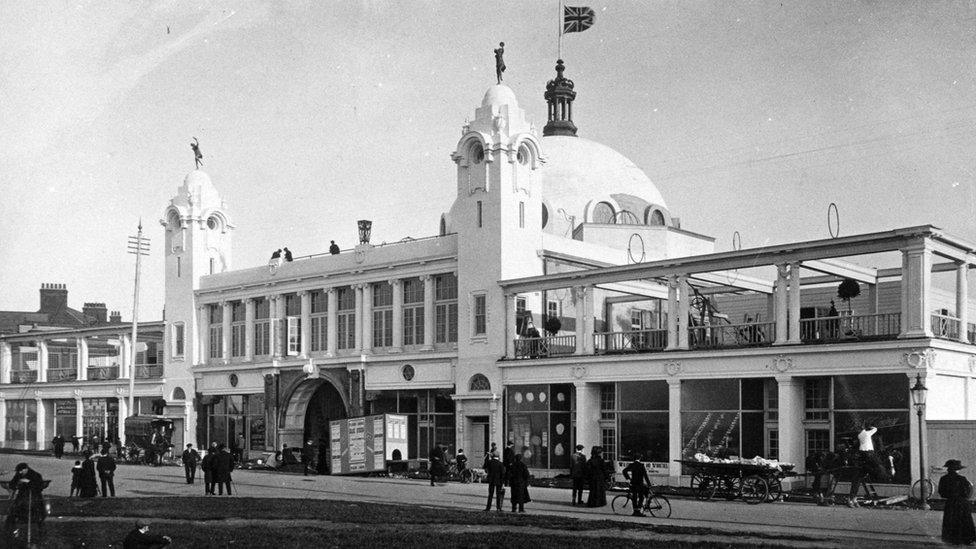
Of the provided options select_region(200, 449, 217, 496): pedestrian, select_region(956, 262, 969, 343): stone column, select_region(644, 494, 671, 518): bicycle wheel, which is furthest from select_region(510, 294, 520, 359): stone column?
select_region(644, 494, 671, 518): bicycle wheel

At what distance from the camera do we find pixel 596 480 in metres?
30.2

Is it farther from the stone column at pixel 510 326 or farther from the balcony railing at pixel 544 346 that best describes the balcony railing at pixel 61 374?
the balcony railing at pixel 544 346

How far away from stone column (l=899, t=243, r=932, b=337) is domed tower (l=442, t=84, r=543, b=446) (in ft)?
54.4

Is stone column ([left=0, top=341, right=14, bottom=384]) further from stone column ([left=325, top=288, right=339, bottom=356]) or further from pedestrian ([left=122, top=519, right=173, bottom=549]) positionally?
pedestrian ([left=122, top=519, right=173, bottom=549])

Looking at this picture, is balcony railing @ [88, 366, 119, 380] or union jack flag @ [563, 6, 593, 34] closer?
union jack flag @ [563, 6, 593, 34]

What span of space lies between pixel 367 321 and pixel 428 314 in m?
3.81

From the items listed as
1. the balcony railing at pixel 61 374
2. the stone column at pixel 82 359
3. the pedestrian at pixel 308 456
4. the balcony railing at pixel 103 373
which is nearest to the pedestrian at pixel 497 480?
the pedestrian at pixel 308 456

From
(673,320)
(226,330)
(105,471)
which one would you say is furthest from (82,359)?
(673,320)

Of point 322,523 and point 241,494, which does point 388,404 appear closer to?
point 241,494

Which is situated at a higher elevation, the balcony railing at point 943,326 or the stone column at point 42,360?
the balcony railing at point 943,326

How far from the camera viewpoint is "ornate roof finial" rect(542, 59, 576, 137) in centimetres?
6881

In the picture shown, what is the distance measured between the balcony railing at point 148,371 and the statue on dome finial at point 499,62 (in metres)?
27.8

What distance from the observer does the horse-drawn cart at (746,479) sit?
31234 mm

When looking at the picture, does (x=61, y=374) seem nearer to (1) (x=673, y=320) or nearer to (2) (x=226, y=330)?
(2) (x=226, y=330)
